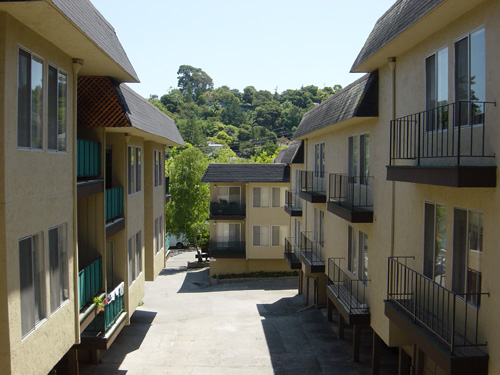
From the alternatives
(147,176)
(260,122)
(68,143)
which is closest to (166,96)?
(260,122)

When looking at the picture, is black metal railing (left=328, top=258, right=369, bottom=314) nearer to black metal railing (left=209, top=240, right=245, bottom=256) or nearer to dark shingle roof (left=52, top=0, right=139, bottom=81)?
dark shingle roof (left=52, top=0, right=139, bottom=81)

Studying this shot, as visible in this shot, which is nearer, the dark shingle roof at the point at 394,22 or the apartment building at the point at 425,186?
the apartment building at the point at 425,186

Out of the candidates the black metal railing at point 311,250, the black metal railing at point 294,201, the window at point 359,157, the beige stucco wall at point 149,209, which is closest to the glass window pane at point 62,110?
the window at point 359,157

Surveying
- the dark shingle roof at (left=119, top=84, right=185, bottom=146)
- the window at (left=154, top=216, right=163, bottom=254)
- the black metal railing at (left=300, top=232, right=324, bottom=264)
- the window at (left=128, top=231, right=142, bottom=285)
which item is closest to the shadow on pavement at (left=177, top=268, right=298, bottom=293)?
the black metal railing at (left=300, top=232, right=324, bottom=264)

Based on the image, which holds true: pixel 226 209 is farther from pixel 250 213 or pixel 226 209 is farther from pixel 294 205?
pixel 294 205

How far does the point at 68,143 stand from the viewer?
9.76m

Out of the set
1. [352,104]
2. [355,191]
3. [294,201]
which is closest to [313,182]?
[294,201]

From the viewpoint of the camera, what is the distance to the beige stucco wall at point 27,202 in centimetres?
684

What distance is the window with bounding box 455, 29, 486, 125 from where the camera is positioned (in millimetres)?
7613

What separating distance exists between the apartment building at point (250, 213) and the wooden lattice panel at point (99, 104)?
20.9 m

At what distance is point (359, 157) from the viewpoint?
14789 mm

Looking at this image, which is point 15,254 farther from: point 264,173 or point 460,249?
point 264,173

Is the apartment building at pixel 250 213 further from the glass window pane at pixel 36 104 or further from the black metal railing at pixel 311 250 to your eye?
the glass window pane at pixel 36 104

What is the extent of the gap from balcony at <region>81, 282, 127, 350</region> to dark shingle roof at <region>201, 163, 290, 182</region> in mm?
19407
